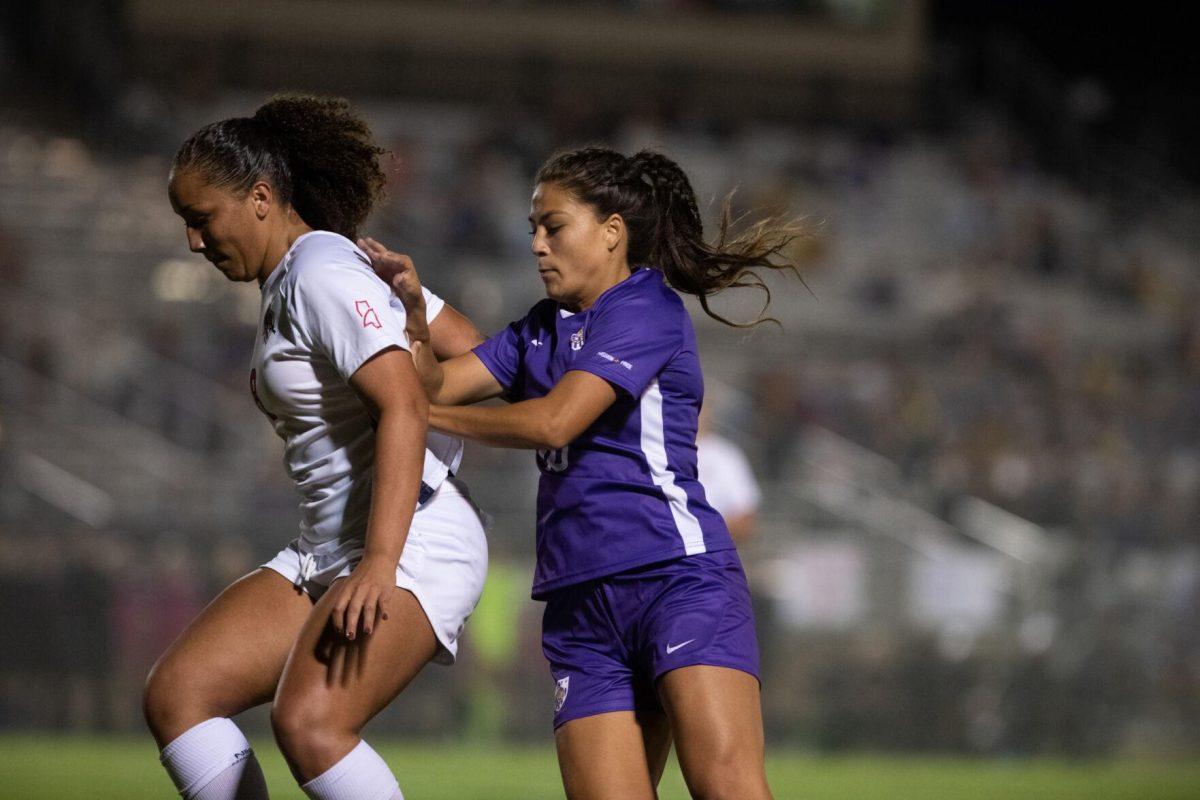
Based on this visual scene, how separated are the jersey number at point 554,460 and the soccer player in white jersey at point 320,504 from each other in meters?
0.22

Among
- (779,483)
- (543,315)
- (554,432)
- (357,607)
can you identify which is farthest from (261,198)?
(779,483)

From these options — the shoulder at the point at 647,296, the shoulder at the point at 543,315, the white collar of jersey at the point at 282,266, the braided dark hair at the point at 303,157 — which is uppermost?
the braided dark hair at the point at 303,157

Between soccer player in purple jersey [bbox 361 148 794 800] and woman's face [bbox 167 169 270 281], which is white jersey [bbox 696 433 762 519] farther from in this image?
woman's face [bbox 167 169 270 281]

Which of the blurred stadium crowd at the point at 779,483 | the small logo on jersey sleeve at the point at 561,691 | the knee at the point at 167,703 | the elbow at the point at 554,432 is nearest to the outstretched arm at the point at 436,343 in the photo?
the elbow at the point at 554,432

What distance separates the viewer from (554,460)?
384cm

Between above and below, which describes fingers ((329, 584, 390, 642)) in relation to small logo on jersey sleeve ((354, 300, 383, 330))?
below

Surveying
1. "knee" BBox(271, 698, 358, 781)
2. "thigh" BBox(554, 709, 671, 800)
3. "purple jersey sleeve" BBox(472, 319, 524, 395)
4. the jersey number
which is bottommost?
"thigh" BBox(554, 709, 671, 800)

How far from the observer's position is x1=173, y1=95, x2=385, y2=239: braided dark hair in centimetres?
364

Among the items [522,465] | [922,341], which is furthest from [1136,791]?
[922,341]

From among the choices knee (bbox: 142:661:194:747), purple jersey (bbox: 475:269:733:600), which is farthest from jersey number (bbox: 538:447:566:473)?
knee (bbox: 142:661:194:747)

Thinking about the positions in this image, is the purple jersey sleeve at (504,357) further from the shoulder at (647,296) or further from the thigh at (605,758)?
the thigh at (605,758)

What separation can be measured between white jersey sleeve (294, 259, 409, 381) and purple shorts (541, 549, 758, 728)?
834mm

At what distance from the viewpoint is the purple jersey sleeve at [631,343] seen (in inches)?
144

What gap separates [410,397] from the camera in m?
3.42
